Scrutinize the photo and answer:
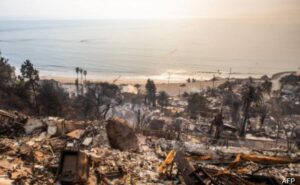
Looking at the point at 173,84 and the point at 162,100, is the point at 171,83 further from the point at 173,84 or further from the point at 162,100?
the point at 162,100

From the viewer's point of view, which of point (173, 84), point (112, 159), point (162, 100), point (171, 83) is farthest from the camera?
point (171, 83)

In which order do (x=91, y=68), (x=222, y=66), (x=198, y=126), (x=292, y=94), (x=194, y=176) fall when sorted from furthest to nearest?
1. (x=222, y=66)
2. (x=91, y=68)
3. (x=292, y=94)
4. (x=198, y=126)
5. (x=194, y=176)

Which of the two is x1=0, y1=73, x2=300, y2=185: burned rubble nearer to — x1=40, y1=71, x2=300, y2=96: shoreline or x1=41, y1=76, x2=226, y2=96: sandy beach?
x1=41, y1=76, x2=226, y2=96: sandy beach

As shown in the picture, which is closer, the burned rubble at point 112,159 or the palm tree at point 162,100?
the burned rubble at point 112,159

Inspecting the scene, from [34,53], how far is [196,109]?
48634 millimetres

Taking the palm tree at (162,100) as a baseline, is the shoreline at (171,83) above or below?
above

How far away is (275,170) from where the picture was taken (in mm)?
8289

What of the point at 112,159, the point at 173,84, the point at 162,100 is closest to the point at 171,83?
the point at 173,84

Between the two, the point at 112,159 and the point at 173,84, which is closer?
the point at 112,159

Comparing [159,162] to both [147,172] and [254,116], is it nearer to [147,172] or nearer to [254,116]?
[147,172]

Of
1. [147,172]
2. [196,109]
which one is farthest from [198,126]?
[147,172]

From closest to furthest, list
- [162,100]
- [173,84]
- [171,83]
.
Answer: [162,100] → [173,84] → [171,83]

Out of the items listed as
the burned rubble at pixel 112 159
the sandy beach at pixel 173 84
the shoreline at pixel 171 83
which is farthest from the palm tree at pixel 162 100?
the burned rubble at pixel 112 159

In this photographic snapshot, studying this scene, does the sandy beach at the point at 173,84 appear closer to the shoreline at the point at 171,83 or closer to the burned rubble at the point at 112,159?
the shoreline at the point at 171,83
